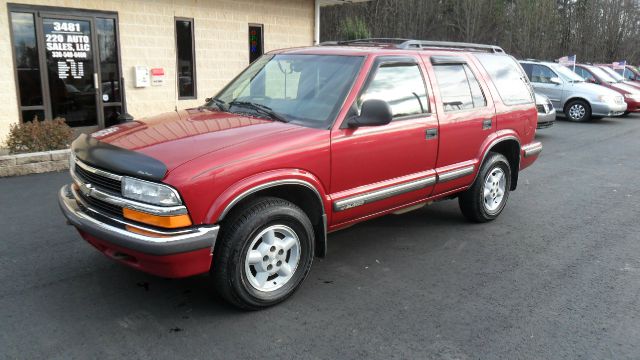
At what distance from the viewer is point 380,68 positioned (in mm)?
4527

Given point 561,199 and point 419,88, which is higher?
point 419,88

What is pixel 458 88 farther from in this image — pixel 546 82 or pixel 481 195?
pixel 546 82

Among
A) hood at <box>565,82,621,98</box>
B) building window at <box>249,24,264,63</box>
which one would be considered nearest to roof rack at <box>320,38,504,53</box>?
building window at <box>249,24,264,63</box>

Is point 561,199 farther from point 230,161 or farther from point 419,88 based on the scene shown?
point 230,161

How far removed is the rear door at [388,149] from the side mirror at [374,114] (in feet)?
0.39

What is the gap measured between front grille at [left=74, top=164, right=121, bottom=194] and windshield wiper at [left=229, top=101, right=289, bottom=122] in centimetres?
134

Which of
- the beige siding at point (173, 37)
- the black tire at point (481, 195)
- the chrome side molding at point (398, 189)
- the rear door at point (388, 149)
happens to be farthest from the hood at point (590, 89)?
the rear door at point (388, 149)

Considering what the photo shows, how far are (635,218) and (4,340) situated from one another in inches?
255

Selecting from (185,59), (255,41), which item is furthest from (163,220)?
(255,41)

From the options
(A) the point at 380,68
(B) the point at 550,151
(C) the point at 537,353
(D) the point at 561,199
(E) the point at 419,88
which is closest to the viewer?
(C) the point at 537,353

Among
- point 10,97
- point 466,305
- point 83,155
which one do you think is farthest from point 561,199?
point 10,97

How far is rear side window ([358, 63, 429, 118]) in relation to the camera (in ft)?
14.7

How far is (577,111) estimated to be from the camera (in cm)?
1642

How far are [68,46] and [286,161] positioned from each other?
8303 millimetres
